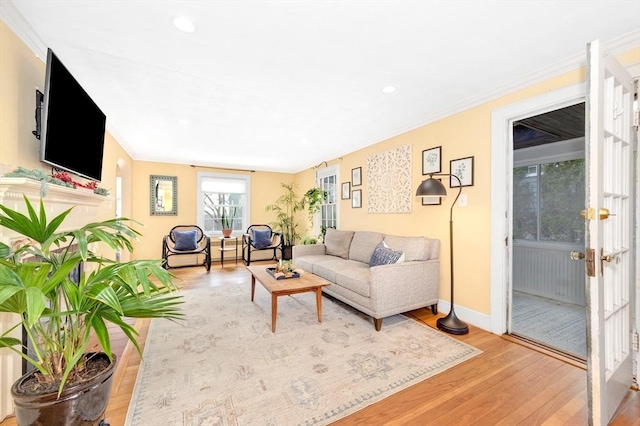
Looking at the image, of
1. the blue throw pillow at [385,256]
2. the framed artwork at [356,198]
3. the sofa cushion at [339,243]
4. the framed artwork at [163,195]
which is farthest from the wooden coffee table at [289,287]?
the framed artwork at [163,195]

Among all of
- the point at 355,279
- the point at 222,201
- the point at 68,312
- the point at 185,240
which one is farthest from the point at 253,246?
the point at 68,312

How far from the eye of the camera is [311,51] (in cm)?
200

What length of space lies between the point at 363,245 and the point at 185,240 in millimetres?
3598

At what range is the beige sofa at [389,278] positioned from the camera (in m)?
2.65

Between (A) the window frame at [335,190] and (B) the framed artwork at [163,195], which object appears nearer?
(A) the window frame at [335,190]

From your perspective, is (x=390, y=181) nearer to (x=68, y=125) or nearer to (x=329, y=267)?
(x=329, y=267)

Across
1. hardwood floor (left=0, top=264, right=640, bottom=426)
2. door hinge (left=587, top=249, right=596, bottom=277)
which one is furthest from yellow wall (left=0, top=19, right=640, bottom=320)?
door hinge (left=587, top=249, right=596, bottom=277)

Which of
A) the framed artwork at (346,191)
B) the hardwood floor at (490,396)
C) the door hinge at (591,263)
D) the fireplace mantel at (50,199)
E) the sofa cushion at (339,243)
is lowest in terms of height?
the hardwood floor at (490,396)

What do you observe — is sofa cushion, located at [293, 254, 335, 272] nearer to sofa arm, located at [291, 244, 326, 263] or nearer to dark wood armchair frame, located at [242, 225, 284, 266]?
sofa arm, located at [291, 244, 326, 263]

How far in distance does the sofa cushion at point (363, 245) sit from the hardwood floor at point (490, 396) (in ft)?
6.00

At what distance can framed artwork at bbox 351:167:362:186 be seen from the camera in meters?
4.59

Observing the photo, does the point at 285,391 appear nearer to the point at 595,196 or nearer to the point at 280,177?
the point at 595,196

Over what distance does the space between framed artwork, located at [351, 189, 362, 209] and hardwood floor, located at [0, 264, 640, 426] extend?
280 centimetres

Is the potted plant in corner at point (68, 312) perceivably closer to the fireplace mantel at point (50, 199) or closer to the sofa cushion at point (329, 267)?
the fireplace mantel at point (50, 199)
